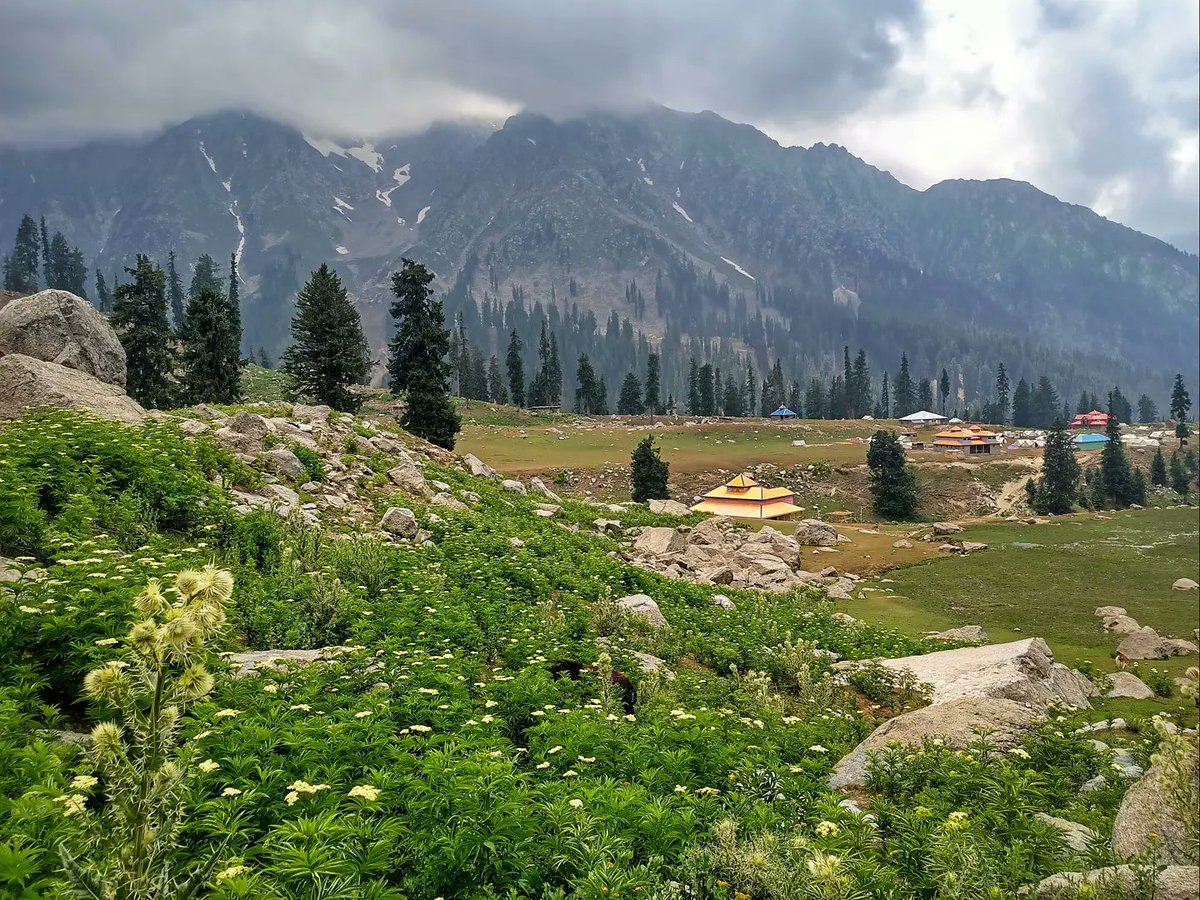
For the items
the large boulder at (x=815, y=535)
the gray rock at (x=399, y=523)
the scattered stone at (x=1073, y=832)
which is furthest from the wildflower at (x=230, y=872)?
the large boulder at (x=815, y=535)

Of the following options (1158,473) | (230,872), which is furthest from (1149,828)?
(1158,473)

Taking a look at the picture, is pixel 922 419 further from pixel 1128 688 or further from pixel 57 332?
pixel 57 332

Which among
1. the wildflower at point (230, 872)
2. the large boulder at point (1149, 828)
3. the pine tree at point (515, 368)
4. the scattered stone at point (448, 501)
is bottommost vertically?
the large boulder at point (1149, 828)

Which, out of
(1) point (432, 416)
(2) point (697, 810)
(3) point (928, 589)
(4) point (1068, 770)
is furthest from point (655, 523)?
(2) point (697, 810)

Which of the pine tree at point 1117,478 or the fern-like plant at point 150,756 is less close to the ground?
the fern-like plant at point 150,756

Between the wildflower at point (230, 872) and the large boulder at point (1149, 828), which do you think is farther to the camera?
the large boulder at point (1149, 828)

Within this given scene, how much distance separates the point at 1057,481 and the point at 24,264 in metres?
167

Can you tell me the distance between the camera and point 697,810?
5703 millimetres

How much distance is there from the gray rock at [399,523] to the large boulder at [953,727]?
12.3 meters

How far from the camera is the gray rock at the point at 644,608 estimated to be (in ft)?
51.6

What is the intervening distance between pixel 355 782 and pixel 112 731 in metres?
2.86

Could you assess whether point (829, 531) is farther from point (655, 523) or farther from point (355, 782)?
point (355, 782)

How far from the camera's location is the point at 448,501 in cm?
2288

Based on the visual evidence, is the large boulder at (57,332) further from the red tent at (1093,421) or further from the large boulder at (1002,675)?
the red tent at (1093,421)
